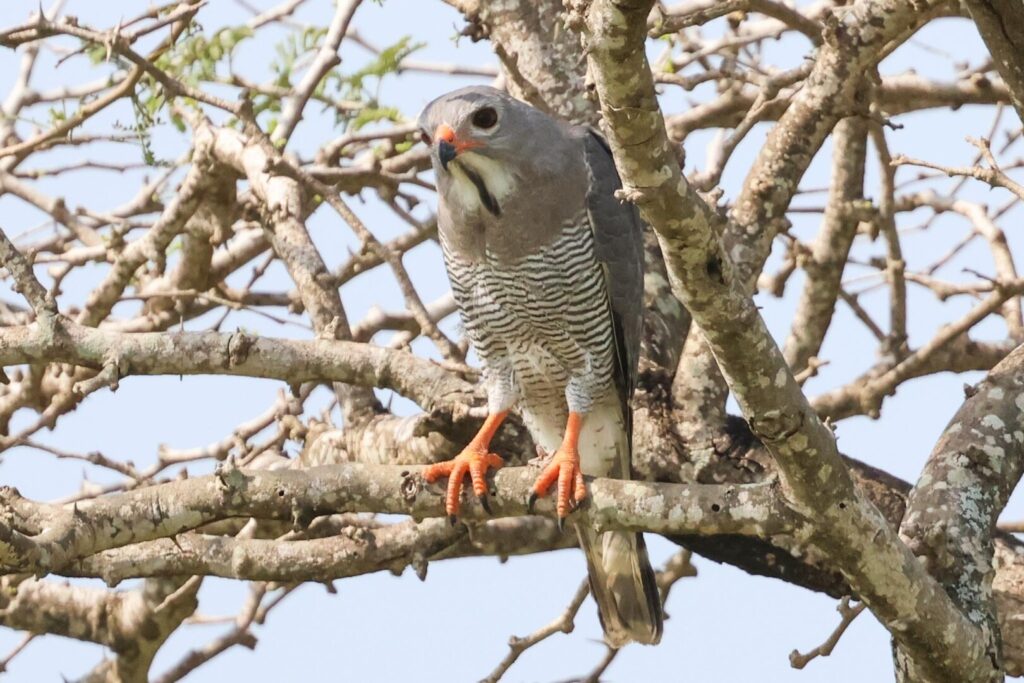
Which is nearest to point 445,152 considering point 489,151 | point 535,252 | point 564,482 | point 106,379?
point 489,151

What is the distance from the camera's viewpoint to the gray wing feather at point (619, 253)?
17.2 ft

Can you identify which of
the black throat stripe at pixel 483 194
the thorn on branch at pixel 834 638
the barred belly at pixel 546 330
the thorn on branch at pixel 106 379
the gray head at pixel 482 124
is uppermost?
the gray head at pixel 482 124

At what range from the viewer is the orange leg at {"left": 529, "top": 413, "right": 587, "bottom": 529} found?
4.39 meters

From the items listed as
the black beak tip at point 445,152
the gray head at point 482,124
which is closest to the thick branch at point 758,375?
the black beak tip at point 445,152

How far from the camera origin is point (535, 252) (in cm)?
520

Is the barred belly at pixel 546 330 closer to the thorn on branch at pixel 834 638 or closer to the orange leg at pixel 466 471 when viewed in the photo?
the orange leg at pixel 466 471

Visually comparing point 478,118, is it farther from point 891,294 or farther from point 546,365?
point 891,294

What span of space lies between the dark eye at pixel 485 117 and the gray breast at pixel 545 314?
48cm

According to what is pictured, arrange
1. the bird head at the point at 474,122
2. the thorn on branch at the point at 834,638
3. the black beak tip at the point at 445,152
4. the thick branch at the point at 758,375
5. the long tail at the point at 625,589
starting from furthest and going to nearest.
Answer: the long tail at the point at 625,589
the bird head at the point at 474,122
the black beak tip at the point at 445,152
the thorn on branch at the point at 834,638
the thick branch at the point at 758,375

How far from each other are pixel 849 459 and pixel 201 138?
3.27 meters

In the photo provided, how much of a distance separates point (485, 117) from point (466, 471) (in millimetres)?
1441

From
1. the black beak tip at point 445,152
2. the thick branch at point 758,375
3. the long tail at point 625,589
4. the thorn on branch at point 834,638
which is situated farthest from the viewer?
the long tail at point 625,589

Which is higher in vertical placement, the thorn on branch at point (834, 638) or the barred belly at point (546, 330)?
the barred belly at point (546, 330)

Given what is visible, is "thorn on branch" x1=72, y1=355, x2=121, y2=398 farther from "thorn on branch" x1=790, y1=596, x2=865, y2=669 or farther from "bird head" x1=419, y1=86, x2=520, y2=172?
"thorn on branch" x1=790, y1=596, x2=865, y2=669
